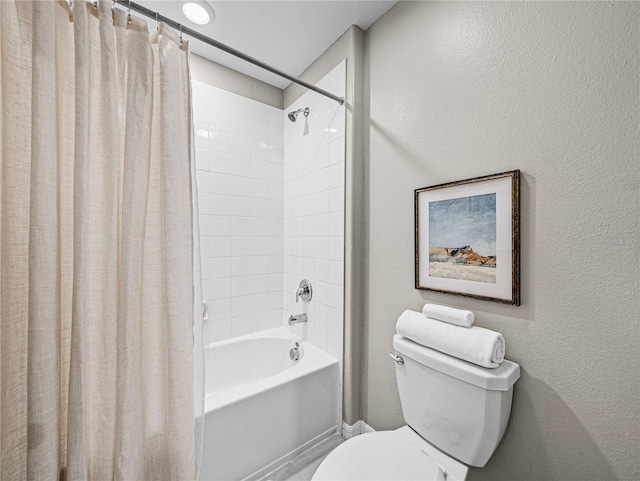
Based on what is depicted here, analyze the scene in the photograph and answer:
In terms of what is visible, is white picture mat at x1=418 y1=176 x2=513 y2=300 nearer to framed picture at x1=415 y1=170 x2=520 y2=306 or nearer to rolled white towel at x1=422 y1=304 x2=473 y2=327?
framed picture at x1=415 y1=170 x2=520 y2=306

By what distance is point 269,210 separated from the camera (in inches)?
88.4

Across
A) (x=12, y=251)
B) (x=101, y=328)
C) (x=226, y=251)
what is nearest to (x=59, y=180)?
(x=12, y=251)

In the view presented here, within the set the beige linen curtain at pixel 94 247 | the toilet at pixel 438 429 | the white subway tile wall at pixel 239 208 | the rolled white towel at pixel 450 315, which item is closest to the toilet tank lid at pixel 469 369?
the toilet at pixel 438 429

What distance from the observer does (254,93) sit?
2.16 m

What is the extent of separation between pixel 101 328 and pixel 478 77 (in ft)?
5.22

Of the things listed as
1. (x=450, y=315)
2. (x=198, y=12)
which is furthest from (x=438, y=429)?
(x=198, y=12)

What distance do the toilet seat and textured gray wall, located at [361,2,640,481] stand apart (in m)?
0.23

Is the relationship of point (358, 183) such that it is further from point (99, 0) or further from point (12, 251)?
point (12, 251)

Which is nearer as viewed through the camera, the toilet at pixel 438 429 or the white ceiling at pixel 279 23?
the toilet at pixel 438 429

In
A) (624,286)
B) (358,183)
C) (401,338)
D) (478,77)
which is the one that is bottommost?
(401,338)

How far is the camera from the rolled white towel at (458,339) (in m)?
0.95

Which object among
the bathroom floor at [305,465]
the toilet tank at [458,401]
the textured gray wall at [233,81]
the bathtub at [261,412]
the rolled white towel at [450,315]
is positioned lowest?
the bathroom floor at [305,465]

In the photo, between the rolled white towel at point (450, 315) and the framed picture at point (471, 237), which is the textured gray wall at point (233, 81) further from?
the rolled white towel at point (450, 315)

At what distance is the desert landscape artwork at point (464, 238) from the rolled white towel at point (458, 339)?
21 centimetres
